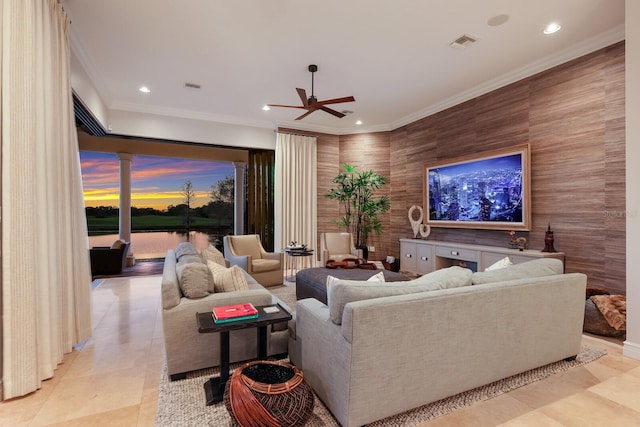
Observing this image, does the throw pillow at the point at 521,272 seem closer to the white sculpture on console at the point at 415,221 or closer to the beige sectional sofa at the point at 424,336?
the beige sectional sofa at the point at 424,336

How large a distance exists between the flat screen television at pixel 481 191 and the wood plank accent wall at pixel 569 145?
130 mm

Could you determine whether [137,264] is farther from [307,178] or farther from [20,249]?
[20,249]

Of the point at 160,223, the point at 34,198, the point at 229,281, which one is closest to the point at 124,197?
the point at 160,223

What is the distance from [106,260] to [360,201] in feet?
16.6

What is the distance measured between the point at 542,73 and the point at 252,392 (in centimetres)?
492

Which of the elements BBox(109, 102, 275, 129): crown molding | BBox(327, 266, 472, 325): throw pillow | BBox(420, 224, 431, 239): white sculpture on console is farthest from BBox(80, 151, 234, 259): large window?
BBox(327, 266, 472, 325): throw pillow

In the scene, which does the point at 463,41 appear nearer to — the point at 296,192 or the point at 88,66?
the point at 296,192

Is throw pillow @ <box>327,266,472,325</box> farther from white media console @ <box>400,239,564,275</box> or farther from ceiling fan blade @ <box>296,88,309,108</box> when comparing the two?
ceiling fan blade @ <box>296,88,309,108</box>

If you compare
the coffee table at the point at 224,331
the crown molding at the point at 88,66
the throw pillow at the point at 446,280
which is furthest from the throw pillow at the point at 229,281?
the crown molding at the point at 88,66

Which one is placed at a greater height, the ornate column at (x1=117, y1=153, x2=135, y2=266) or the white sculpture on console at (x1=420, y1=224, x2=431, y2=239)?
the ornate column at (x1=117, y1=153, x2=135, y2=266)

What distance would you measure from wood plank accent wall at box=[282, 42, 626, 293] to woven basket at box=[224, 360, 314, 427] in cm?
368

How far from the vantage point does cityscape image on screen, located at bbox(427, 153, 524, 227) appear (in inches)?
173

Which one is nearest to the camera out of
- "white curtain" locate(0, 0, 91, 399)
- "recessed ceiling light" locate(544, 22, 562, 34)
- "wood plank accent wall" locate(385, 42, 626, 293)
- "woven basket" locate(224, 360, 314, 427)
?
"woven basket" locate(224, 360, 314, 427)

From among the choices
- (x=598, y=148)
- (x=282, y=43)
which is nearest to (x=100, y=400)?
(x=282, y=43)
